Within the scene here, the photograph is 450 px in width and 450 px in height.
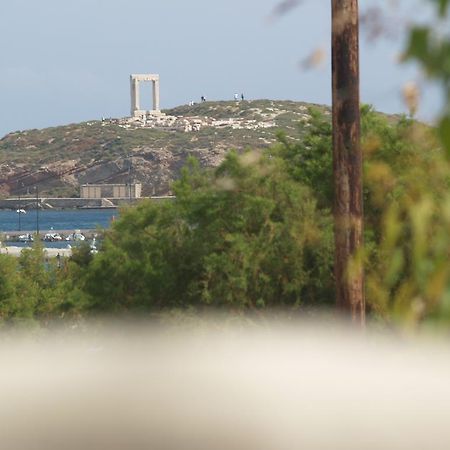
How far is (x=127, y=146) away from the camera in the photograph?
A: 555 ft

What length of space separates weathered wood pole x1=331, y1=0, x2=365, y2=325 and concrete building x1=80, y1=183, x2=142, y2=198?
14259cm

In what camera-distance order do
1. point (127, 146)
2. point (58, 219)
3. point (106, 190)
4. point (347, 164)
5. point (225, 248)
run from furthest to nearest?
point (127, 146) < point (58, 219) < point (106, 190) < point (225, 248) < point (347, 164)

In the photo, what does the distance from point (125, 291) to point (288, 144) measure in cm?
396

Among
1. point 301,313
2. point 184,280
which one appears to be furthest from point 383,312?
point 184,280

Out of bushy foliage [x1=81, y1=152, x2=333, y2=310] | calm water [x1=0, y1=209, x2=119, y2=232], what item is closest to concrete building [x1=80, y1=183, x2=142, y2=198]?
calm water [x1=0, y1=209, x2=119, y2=232]

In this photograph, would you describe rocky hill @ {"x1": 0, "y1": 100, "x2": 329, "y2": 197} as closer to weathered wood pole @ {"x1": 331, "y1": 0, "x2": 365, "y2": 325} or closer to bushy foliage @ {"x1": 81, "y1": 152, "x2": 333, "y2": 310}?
bushy foliage @ {"x1": 81, "y1": 152, "x2": 333, "y2": 310}

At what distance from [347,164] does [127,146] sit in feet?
520

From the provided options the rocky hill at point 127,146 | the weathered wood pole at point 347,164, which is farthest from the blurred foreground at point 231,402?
the rocky hill at point 127,146

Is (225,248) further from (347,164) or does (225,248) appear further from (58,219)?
(58,219)

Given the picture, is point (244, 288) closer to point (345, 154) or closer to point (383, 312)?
point (383, 312)

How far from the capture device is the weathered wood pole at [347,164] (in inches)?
442

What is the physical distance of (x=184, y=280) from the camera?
693 inches

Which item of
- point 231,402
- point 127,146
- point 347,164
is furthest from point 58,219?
point 231,402

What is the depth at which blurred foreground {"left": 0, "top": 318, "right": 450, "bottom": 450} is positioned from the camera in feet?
15.9
